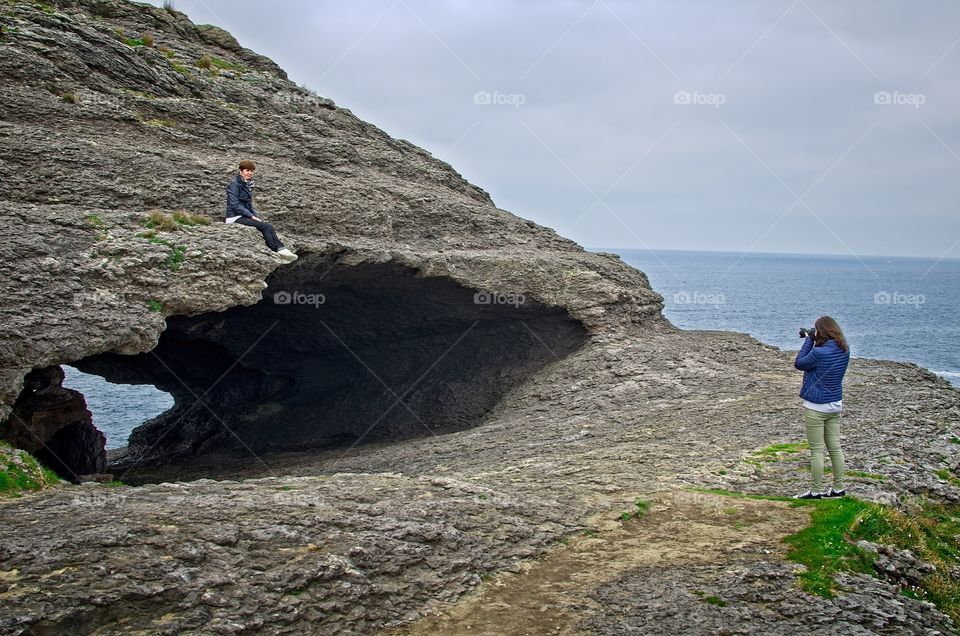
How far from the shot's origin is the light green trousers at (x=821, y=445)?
455 inches

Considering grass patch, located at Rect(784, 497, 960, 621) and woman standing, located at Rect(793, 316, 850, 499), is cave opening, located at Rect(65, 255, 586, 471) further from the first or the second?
grass patch, located at Rect(784, 497, 960, 621)

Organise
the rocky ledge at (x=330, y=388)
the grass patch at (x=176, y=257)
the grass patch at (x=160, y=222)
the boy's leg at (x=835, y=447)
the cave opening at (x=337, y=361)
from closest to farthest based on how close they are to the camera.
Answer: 1. the rocky ledge at (x=330, y=388)
2. the boy's leg at (x=835, y=447)
3. the grass patch at (x=176, y=257)
4. the grass patch at (x=160, y=222)
5. the cave opening at (x=337, y=361)

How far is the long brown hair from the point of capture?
455 inches

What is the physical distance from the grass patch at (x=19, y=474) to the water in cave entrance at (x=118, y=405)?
33.4 metres

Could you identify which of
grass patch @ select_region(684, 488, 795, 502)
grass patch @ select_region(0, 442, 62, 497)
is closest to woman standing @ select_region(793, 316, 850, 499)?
grass patch @ select_region(684, 488, 795, 502)

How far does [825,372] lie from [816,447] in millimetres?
1096

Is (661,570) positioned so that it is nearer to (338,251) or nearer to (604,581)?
(604,581)

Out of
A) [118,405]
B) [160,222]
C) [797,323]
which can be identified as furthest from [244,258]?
[797,323]

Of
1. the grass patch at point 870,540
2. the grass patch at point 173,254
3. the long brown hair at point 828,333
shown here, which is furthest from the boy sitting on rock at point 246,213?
the grass patch at point 870,540

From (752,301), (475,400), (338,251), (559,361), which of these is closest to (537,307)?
(559,361)

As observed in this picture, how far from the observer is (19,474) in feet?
38.1

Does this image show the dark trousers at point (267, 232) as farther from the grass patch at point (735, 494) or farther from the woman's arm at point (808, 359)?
the woman's arm at point (808, 359)

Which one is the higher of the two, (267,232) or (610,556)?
(267,232)

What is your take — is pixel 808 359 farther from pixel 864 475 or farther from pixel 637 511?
pixel 637 511
